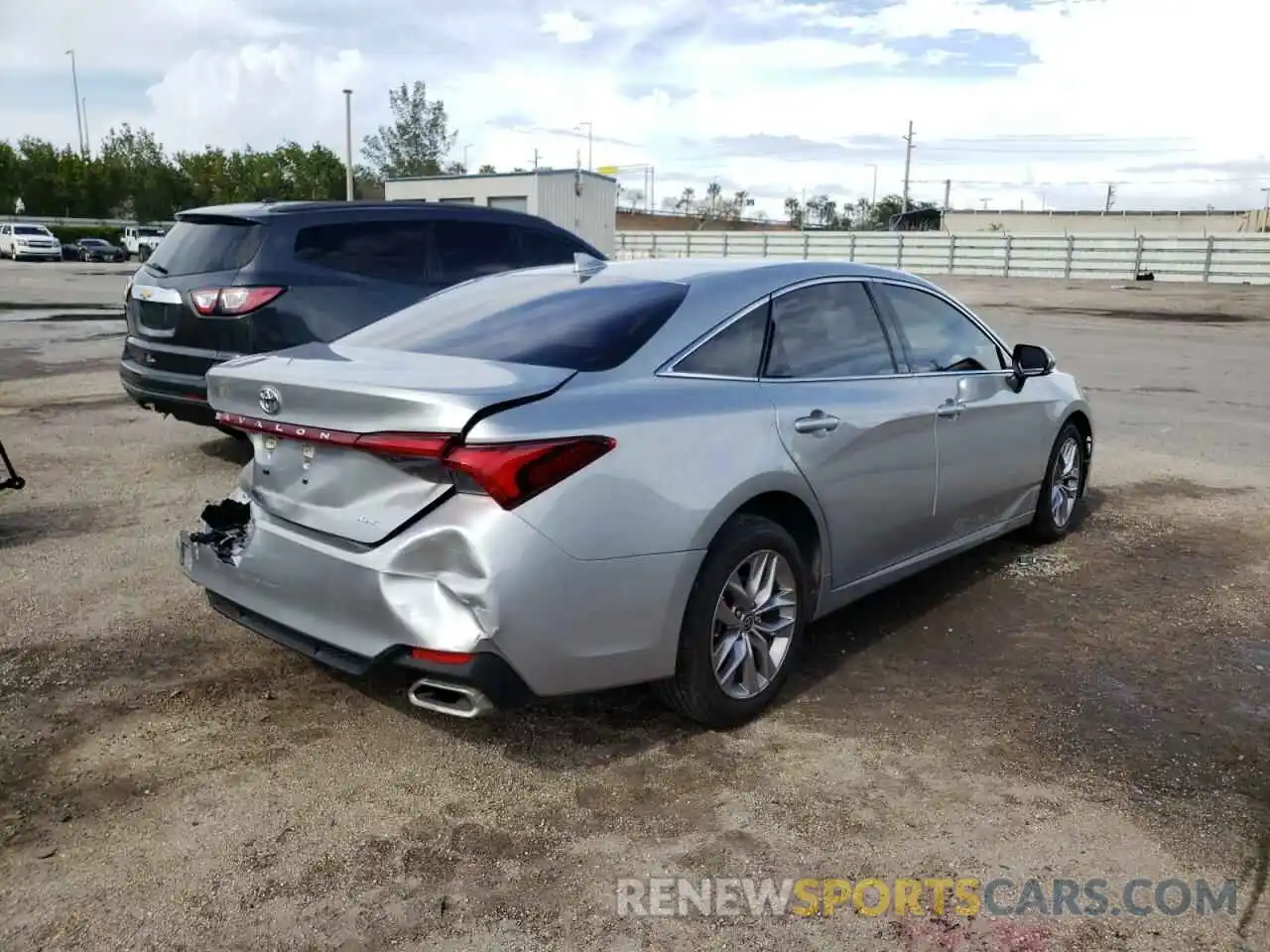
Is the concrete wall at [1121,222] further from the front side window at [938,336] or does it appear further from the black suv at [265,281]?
the front side window at [938,336]

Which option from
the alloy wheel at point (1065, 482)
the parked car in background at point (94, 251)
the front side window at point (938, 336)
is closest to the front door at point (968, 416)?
the front side window at point (938, 336)

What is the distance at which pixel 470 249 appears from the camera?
8.01 meters

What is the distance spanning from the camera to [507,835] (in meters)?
3.12

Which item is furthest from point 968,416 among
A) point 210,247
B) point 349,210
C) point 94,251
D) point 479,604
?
point 94,251

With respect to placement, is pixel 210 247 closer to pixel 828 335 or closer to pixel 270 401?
pixel 270 401

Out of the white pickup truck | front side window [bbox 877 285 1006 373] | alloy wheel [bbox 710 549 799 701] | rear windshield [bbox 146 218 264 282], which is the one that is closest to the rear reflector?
alloy wheel [bbox 710 549 799 701]

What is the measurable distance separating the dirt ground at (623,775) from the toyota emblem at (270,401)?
1.09 m

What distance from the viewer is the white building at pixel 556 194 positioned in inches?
1270

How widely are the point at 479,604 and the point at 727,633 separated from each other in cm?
101

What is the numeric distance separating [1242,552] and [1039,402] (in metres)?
1.48

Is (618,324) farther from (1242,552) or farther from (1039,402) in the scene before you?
(1242,552)

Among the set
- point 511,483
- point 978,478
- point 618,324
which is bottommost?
point 978,478

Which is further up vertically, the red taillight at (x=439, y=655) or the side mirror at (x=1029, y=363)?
the side mirror at (x=1029, y=363)

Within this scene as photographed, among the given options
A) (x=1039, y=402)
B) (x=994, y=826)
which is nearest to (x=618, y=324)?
(x=994, y=826)
